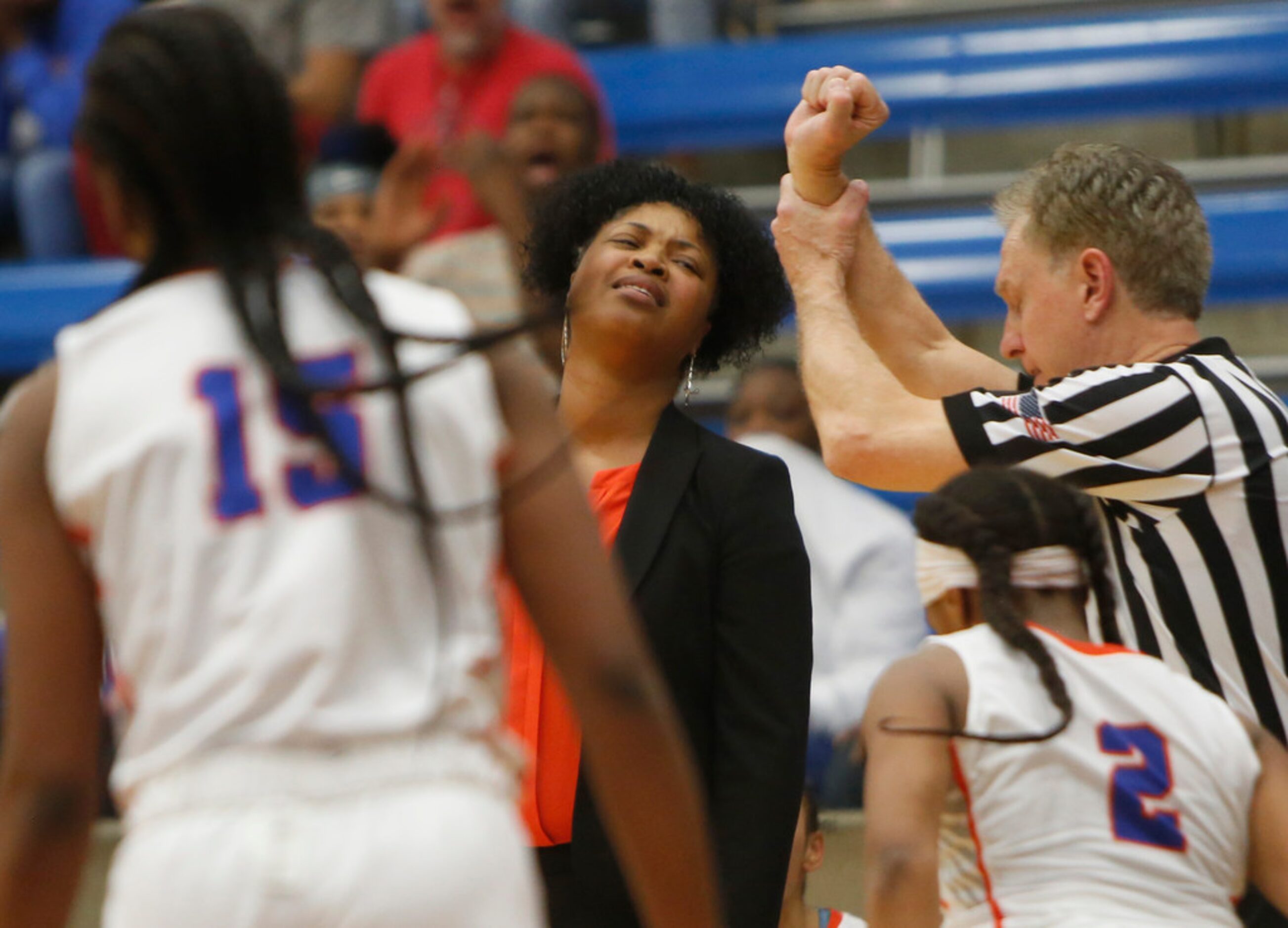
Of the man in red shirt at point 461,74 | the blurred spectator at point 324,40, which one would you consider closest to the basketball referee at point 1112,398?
the man in red shirt at point 461,74

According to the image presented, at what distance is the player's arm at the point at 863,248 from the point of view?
101 inches

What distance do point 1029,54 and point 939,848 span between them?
13.3 ft

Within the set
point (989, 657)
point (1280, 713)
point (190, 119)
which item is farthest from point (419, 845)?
point (1280, 713)

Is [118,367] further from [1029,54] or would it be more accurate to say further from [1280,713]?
[1029,54]

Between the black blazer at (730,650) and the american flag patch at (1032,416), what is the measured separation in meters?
0.34

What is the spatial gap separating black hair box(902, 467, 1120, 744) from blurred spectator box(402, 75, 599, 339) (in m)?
2.17

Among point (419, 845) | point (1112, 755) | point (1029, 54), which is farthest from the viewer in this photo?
point (1029, 54)

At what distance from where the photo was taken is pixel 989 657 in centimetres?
220

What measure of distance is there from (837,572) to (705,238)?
1553 millimetres

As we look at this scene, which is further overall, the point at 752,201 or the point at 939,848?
the point at 752,201

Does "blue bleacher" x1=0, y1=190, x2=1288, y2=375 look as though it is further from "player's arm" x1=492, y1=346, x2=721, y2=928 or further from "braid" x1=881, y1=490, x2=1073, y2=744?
"player's arm" x1=492, y1=346, x2=721, y2=928

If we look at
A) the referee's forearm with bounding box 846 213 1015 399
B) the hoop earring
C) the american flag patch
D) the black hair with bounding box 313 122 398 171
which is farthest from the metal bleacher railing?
the american flag patch

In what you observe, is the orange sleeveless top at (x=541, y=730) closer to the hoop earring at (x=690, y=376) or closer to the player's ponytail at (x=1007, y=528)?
the hoop earring at (x=690, y=376)

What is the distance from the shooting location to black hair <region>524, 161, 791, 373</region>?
9.21 feet
